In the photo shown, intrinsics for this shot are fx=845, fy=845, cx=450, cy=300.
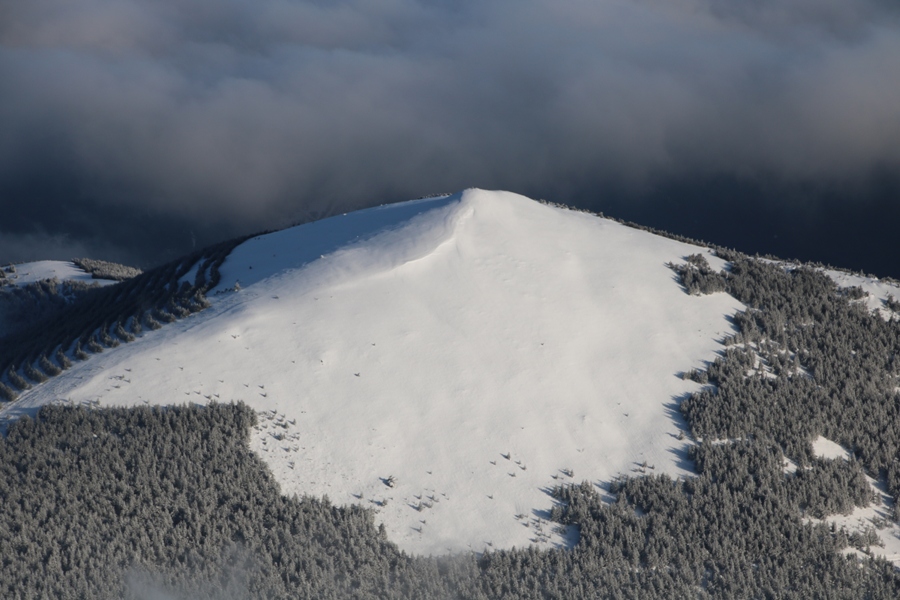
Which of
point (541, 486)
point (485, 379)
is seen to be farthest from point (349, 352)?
point (541, 486)

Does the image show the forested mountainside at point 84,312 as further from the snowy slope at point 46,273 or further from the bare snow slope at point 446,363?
the snowy slope at point 46,273

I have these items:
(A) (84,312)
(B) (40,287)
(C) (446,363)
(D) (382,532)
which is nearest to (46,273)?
(B) (40,287)

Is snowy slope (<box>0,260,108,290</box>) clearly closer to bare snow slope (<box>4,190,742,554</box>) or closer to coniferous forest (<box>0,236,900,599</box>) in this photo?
bare snow slope (<box>4,190,742,554</box>)

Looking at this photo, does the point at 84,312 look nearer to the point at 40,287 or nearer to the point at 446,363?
the point at 40,287

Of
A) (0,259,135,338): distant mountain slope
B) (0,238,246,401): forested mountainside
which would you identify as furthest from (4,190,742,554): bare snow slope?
(0,259,135,338): distant mountain slope

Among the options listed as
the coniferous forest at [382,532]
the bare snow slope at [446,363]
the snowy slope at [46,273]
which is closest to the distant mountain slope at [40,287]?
the snowy slope at [46,273]
